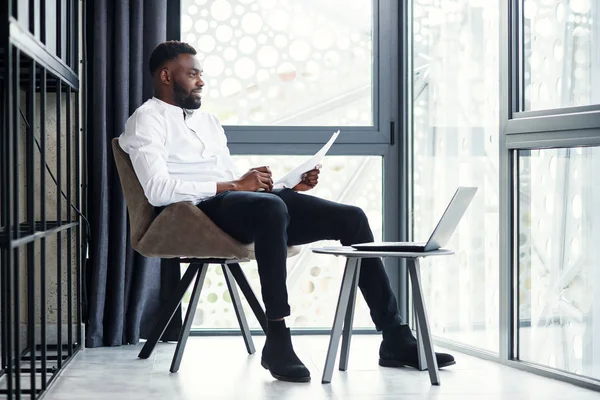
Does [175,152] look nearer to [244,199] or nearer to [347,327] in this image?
[244,199]

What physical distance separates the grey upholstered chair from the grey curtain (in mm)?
353

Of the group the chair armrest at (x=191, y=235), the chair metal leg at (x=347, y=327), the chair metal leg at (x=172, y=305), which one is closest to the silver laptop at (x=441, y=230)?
the chair metal leg at (x=347, y=327)

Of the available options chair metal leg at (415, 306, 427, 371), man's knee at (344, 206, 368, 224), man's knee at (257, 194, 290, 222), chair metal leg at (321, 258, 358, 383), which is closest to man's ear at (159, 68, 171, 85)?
man's knee at (257, 194, 290, 222)

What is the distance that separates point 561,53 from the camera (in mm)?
2750

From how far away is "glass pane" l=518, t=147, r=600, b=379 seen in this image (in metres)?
2.61

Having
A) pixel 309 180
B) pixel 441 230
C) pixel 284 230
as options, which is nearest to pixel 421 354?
pixel 441 230

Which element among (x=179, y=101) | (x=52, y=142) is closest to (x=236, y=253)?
(x=179, y=101)

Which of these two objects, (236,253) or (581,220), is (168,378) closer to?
(236,253)

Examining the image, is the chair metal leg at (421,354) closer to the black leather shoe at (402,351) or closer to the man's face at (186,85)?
the black leather shoe at (402,351)

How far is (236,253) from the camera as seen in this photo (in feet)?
8.91

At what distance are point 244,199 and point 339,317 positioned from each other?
0.48 m

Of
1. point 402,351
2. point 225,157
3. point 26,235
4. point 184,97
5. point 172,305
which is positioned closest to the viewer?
point 26,235

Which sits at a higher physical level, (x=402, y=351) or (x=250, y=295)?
(x=250, y=295)

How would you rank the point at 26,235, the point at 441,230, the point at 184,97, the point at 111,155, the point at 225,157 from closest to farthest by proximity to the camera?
the point at 26,235
the point at 441,230
the point at 184,97
the point at 225,157
the point at 111,155
